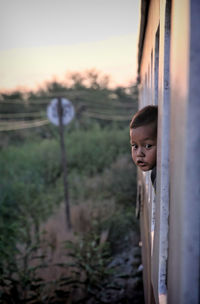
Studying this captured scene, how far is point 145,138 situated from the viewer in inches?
78.3

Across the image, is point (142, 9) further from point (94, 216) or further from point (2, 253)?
point (94, 216)

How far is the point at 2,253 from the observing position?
409cm

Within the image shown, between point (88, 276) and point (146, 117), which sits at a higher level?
point (146, 117)

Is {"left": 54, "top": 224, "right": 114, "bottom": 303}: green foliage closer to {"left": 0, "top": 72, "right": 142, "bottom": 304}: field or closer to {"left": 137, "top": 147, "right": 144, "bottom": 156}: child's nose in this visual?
{"left": 0, "top": 72, "right": 142, "bottom": 304}: field

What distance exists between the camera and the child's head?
77.8 inches

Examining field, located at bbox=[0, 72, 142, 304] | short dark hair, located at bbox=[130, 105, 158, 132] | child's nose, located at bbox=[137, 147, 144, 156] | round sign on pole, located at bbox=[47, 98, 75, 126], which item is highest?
short dark hair, located at bbox=[130, 105, 158, 132]

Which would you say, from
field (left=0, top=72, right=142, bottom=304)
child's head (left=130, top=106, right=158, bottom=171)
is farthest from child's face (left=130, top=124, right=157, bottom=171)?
field (left=0, top=72, right=142, bottom=304)

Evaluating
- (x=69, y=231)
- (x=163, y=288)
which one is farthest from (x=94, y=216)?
(x=163, y=288)

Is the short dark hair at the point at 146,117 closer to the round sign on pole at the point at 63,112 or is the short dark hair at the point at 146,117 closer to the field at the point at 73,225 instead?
the field at the point at 73,225

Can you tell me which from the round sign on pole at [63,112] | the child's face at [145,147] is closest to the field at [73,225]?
the round sign on pole at [63,112]

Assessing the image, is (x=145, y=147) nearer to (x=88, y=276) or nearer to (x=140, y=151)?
(x=140, y=151)

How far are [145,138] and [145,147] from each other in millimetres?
56

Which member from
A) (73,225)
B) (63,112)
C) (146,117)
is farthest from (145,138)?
(63,112)

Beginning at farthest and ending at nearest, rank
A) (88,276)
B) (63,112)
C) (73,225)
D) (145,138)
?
(63,112) < (73,225) < (88,276) < (145,138)
